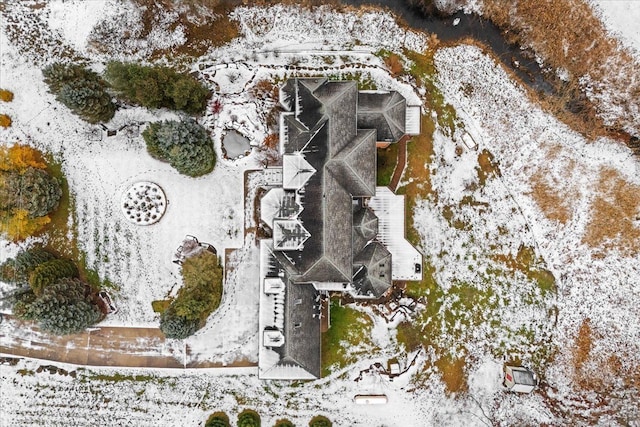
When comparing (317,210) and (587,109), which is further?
(587,109)

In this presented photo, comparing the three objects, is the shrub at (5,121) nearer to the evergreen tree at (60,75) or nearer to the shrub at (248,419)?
the evergreen tree at (60,75)

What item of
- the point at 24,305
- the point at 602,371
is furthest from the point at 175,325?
the point at 602,371

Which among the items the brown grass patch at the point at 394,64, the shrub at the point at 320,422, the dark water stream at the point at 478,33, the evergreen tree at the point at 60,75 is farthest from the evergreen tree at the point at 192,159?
the shrub at the point at 320,422

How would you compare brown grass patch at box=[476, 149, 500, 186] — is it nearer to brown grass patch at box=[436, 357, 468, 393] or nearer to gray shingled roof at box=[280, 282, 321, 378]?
brown grass patch at box=[436, 357, 468, 393]

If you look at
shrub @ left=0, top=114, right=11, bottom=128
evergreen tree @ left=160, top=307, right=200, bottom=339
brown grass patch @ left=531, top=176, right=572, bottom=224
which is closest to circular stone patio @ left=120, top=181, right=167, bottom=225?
evergreen tree @ left=160, top=307, right=200, bottom=339

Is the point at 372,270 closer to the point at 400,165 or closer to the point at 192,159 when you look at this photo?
the point at 400,165

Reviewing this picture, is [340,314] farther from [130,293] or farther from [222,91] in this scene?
[222,91]

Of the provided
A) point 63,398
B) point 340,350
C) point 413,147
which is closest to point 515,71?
point 413,147
